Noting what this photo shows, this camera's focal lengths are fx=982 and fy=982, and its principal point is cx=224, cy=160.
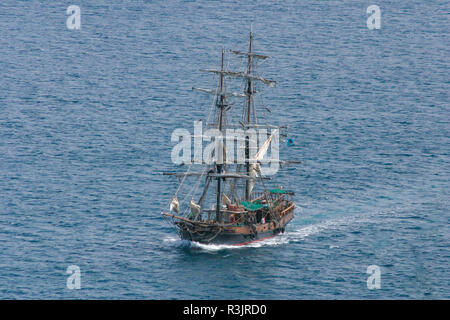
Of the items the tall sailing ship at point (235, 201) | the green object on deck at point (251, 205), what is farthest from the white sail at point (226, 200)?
the green object on deck at point (251, 205)

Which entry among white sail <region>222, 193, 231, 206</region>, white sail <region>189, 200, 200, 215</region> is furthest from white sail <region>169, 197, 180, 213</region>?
white sail <region>222, 193, 231, 206</region>

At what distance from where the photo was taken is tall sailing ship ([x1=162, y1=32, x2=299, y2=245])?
541 ft

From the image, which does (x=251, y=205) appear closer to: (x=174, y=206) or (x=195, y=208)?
(x=195, y=208)

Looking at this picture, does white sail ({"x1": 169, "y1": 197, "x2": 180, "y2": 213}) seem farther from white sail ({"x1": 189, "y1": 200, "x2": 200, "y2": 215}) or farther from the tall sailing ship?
white sail ({"x1": 189, "y1": 200, "x2": 200, "y2": 215})

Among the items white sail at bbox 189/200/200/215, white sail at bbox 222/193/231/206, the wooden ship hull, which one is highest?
white sail at bbox 222/193/231/206

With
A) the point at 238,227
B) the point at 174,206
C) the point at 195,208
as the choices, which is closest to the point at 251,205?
the point at 238,227

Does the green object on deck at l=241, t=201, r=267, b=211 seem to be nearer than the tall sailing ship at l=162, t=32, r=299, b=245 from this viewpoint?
No

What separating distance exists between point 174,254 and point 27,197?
122 feet

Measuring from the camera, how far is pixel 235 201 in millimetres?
170250

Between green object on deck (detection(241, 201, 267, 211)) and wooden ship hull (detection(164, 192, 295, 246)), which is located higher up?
green object on deck (detection(241, 201, 267, 211))

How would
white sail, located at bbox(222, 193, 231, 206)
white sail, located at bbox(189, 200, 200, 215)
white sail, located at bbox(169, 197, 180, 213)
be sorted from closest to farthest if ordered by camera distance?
white sail, located at bbox(169, 197, 180, 213) → white sail, located at bbox(189, 200, 200, 215) → white sail, located at bbox(222, 193, 231, 206)

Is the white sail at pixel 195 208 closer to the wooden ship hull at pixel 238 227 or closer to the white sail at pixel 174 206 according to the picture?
the wooden ship hull at pixel 238 227
